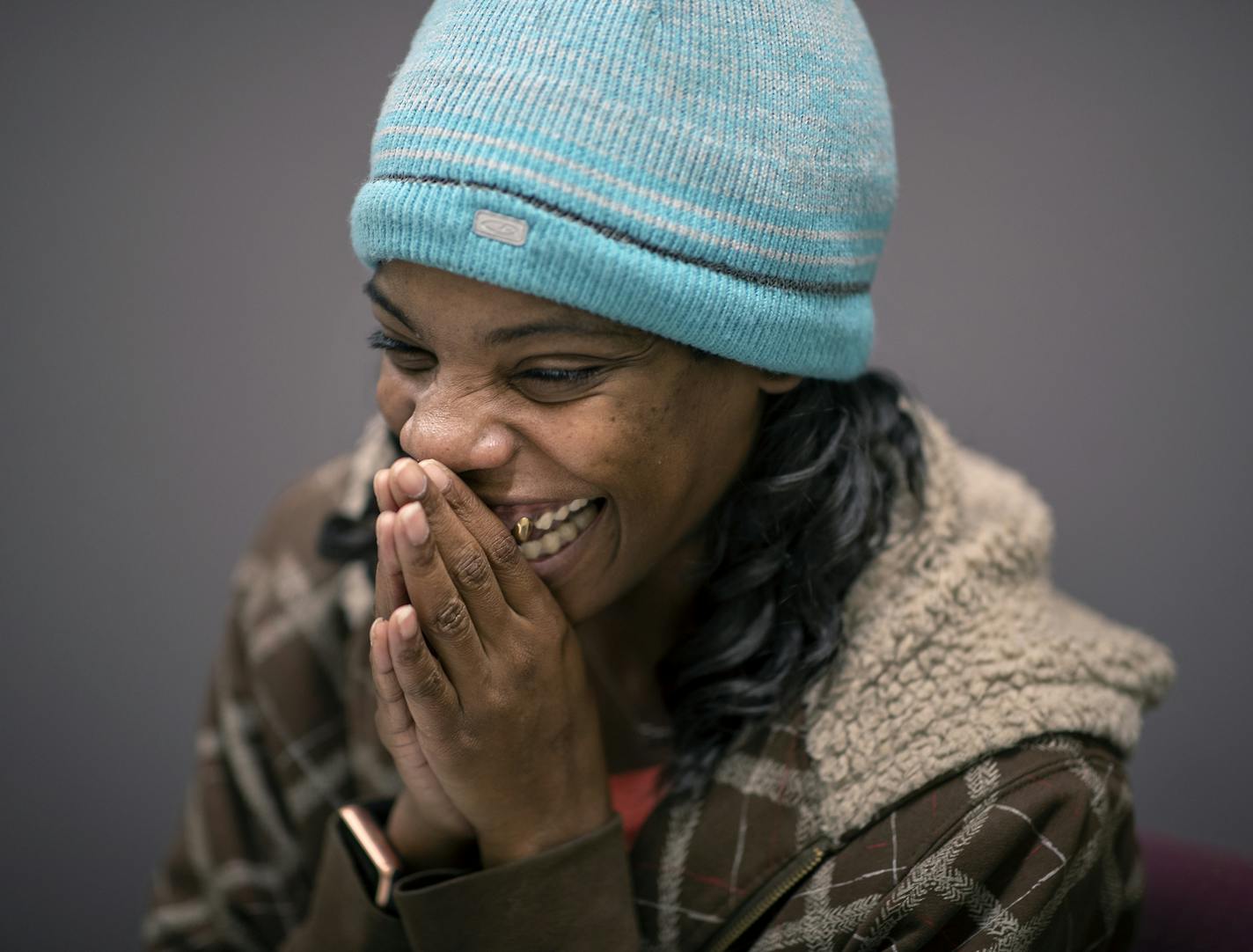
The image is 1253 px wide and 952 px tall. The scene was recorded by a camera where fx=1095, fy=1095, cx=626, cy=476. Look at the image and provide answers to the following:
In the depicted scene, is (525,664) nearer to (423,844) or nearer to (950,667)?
(423,844)

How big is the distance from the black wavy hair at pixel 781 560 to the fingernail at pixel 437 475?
1.28 feet

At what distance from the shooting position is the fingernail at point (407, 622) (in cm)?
102

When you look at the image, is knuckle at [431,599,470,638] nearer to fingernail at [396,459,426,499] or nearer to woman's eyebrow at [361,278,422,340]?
fingernail at [396,459,426,499]

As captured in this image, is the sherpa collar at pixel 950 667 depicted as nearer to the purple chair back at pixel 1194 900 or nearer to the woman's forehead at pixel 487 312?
the purple chair back at pixel 1194 900

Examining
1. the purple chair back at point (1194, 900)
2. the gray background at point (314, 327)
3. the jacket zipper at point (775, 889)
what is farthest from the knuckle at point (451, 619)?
the gray background at point (314, 327)

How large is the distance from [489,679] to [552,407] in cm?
28

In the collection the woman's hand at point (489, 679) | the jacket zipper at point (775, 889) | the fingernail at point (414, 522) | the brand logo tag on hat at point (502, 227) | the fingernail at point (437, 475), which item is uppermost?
the brand logo tag on hat at point (502, 227)

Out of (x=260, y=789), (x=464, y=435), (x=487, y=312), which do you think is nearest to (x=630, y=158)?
(x=487, y=312)

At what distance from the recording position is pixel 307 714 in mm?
1602

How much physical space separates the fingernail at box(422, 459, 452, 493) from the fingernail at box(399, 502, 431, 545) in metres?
0.03

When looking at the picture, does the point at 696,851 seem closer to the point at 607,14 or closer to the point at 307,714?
the point at 307,714

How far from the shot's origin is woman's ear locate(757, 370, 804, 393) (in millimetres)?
1201

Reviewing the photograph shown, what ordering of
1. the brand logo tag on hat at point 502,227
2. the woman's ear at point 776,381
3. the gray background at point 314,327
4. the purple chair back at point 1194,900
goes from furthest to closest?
the gray background at point 314,327 < the purple chair back at point 1194,900 < the woman's ear at point 776,381 < the brand logo tag on hat at point 502,227

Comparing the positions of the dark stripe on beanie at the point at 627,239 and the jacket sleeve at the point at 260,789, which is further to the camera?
the jacket sleeve at the point at 260,789
